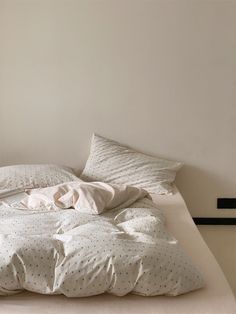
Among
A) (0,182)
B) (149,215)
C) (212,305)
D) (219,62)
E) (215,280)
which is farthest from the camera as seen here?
(219,62)

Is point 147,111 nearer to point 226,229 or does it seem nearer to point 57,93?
point 57,93

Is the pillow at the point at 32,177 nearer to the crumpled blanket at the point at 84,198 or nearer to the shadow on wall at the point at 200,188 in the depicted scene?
the crumpled blanket at the point at 84,198

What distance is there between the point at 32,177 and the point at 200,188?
4.36 feet

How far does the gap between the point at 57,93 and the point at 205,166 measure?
129 centimetres

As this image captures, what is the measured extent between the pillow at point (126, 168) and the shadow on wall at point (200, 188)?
162 millimetres

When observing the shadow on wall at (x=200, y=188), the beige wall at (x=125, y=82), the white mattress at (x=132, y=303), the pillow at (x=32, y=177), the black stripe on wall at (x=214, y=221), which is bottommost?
the black stripe on wall at (x=214, y=221)

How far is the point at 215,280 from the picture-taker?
1525mm

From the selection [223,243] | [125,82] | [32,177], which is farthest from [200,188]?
[32,177]

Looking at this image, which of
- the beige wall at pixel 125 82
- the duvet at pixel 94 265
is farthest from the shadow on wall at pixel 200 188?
the duvet at pixel 94 265

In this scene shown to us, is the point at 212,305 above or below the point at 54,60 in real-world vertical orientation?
below

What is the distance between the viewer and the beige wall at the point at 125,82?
2855mm

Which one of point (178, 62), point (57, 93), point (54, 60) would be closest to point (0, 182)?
point (57, 93)

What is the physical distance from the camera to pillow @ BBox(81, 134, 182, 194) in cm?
277

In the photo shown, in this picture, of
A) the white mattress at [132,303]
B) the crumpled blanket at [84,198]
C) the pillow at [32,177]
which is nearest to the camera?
the white mattress at [132,303]
